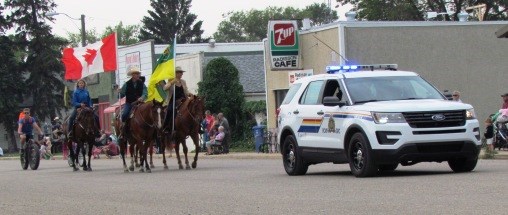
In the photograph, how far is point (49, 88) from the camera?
8000 centimetres

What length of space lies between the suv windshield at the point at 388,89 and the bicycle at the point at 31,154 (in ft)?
46.3

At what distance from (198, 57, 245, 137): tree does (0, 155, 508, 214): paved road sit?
25074 millimetres

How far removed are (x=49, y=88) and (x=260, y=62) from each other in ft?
90.6

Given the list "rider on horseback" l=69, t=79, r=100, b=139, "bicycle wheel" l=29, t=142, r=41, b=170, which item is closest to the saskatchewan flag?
"rider on horseback" l=69, t=79, r=100, b=139

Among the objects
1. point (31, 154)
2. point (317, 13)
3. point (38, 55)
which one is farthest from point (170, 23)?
point (31, 154)

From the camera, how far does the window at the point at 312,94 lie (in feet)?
65.8

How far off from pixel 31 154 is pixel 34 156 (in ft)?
0.48

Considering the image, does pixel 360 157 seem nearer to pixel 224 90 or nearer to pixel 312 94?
pixel 312 94

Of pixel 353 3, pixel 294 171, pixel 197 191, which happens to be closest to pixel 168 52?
pixel 294 171

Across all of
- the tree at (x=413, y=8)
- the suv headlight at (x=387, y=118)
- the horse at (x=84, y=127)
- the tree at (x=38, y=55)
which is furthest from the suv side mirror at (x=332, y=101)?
the tree at (x=38, y=55)

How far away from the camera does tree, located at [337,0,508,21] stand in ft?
224

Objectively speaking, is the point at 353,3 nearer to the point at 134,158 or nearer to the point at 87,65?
the point at 87,65

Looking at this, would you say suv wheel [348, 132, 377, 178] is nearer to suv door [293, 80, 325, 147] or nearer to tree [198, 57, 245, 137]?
suv door [293, 80, 325, 147]

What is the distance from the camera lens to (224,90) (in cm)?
4803
